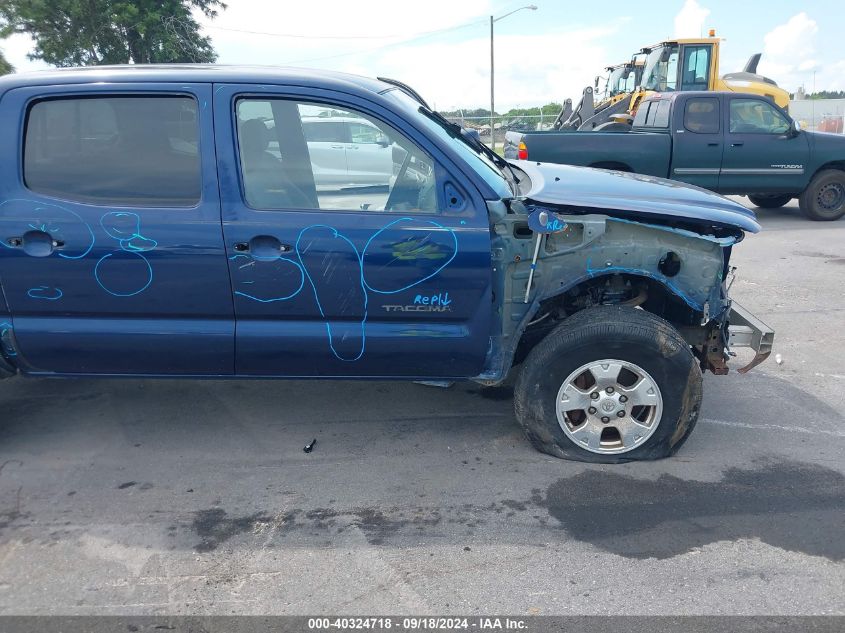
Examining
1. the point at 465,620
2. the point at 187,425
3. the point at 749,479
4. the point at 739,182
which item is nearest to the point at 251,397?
the point at 187,425

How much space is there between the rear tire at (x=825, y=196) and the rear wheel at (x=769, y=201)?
0.82 m

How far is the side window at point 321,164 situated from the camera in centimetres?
329

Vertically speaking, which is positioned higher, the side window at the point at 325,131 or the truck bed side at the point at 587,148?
the side window at the point at 325,131

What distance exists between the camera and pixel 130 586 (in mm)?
2750

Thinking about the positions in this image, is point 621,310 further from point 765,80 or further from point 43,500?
point 765,80

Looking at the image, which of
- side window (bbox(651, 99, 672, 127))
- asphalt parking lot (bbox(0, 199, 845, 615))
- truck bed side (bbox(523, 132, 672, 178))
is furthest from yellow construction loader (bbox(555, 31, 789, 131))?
asphalt parking lot (bbox(0, 199, 845, 615))

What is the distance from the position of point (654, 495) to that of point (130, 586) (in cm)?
237

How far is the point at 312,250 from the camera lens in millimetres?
3227

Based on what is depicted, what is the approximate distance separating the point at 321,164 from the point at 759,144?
9.18m

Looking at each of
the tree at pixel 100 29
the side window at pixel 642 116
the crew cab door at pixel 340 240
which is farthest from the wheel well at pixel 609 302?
the tree at pixel 100 29

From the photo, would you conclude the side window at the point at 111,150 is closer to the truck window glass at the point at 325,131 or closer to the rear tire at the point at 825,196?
the truck window glass at the point at 325,131

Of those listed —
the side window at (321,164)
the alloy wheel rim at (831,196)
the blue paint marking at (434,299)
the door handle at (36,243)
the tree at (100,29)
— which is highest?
the tree at (100,29)

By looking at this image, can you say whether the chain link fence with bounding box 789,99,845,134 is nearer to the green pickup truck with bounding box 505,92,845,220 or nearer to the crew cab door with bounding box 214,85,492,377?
the green pickup truck with bounding box 505,92,845,220

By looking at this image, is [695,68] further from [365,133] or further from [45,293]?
[45,293]
